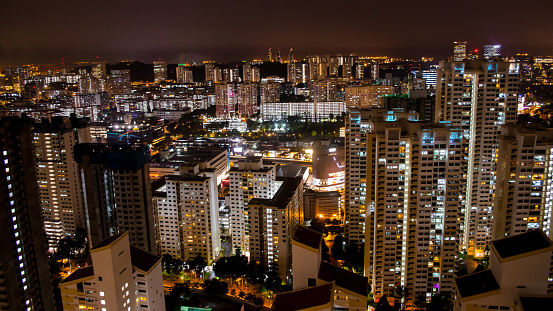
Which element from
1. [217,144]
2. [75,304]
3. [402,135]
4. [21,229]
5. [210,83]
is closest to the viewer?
[75,304]

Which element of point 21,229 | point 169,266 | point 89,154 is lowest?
point 169,266

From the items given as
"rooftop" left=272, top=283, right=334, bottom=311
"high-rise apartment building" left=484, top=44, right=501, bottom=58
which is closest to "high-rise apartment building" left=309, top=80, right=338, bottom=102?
"high-rise apartment building" left=484, top=44, right=501, bottom=58

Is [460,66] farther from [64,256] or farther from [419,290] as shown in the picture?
[64,256]

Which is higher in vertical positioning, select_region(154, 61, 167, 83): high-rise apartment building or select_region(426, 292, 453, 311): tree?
select_region(154, 61, 167, 83): high-rise apartment building

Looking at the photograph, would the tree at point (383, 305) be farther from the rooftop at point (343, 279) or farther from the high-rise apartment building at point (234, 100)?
the high-rise apartment building at point (234, 100)

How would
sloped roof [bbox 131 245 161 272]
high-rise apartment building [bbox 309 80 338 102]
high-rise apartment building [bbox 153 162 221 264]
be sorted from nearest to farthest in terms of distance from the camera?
sloped roof [bbox 131 245 161 272] < high-rise apartment building [bbox 153 162 221 264] < high-rise apartment building [bbox 309 80 338 102]

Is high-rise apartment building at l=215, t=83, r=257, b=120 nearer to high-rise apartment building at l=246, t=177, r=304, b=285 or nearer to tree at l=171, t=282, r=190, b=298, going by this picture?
high-rise apartment building at l=246, t=177, r=304, b=285

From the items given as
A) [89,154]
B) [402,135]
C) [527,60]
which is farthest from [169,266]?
[527,60]
